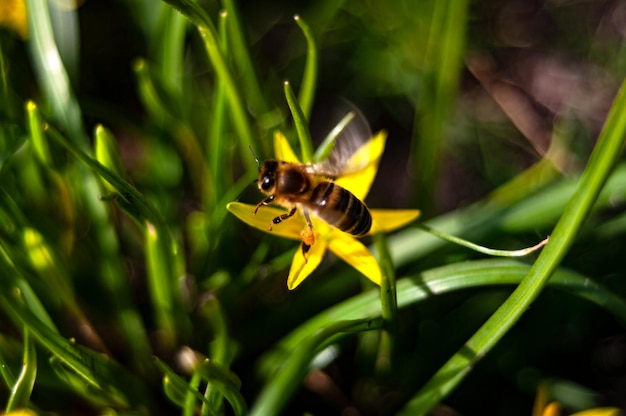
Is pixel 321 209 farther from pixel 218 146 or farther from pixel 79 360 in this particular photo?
pixel 79 360

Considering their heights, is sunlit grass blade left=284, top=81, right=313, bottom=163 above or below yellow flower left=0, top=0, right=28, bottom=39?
below

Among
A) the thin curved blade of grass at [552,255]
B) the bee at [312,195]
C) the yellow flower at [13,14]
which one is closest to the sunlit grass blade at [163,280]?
the bee at [312,195]

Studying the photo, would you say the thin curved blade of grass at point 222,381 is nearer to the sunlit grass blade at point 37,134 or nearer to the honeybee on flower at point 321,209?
the honeybee on flower at point 321,209

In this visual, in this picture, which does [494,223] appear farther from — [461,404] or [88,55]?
[88,55]

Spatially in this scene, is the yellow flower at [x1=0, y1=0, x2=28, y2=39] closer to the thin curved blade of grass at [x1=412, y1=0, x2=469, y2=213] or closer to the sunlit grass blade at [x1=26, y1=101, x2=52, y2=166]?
the sunlit grass blade at [x1=26, y1=101, x2=52, y2=166]

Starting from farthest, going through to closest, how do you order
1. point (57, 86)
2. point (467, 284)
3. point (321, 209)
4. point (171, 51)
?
point (171, 51) < point (57, 86) < point (321, 209) < point (467, 284)

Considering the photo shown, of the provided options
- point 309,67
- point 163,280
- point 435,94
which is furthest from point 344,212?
point 435,94

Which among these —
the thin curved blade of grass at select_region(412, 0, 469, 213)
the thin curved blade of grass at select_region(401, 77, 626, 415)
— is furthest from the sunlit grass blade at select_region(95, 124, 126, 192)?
the thin curved blade of grass at select_region(412, 0, 469, 213)
